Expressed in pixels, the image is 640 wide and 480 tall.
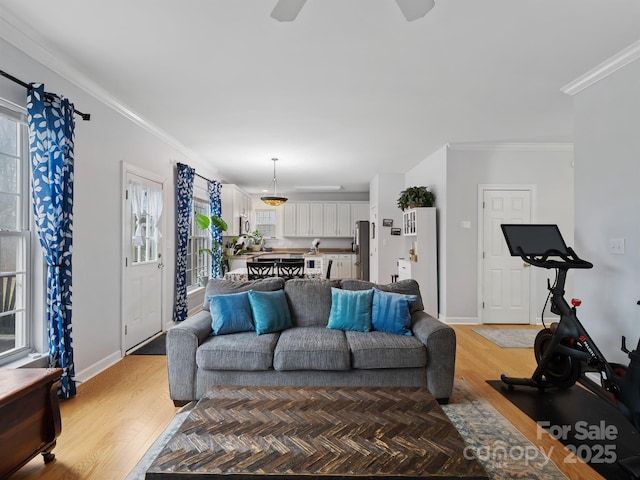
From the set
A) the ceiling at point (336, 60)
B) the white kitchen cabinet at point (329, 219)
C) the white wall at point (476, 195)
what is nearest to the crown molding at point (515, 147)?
the white wall at point (476, 195)

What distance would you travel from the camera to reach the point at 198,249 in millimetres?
6258

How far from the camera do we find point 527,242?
2.88 meters

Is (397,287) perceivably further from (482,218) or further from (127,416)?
(482,218)

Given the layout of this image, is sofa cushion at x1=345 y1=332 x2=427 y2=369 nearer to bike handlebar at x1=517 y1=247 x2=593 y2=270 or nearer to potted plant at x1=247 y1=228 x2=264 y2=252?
bike handlebar at x1=517 y1=247 x2=593 y2=270

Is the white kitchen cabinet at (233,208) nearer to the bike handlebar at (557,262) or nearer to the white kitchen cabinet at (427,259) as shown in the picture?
the white kitchen cabinet at (427,259)

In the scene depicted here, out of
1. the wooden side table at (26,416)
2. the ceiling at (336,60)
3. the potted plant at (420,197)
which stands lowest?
the wooden side table at (26,416)

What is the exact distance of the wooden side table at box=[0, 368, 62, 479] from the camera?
5.70 ft

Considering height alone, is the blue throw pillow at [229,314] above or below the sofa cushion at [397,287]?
below

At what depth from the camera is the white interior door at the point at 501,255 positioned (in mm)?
5227

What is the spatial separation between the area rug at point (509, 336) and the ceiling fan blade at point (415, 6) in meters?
3.81

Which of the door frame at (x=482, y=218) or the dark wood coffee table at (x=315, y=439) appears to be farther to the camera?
the door frame at (x=482, y=218)

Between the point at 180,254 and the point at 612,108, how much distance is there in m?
5.08

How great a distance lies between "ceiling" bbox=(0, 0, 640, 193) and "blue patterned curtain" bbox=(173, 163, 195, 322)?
2.24 feet

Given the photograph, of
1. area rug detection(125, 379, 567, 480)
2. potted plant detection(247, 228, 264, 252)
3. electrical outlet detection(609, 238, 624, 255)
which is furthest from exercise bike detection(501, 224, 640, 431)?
potted plant detection(247, 228, 264, 252)
